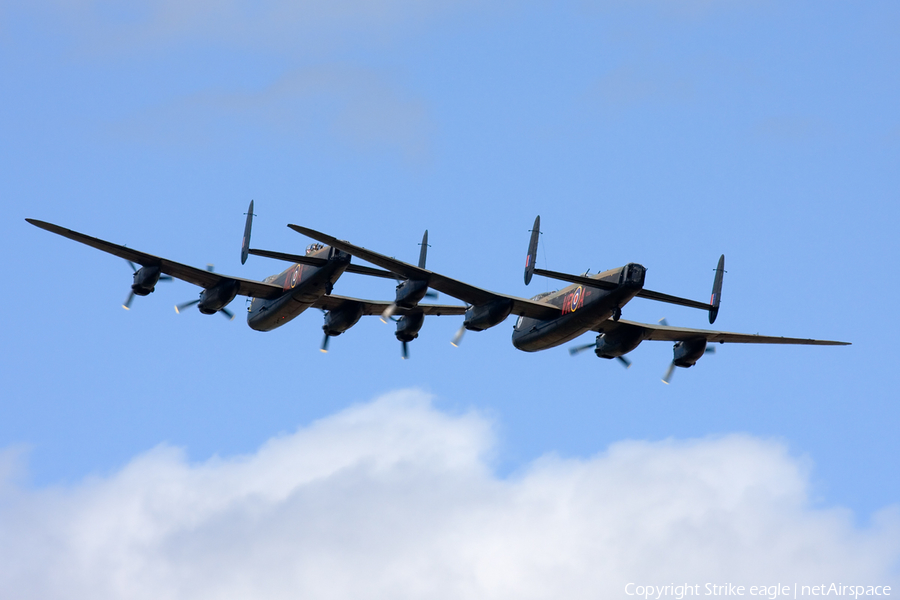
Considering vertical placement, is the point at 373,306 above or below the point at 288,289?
above

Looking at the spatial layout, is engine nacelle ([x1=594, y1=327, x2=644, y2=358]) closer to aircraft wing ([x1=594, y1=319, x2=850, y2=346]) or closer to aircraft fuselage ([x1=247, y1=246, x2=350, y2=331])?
aircraft wing ([x1=594, y1=319, x2=850, y2=346])

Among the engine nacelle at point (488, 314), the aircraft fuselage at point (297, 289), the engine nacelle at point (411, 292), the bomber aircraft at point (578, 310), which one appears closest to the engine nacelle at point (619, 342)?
the bomber aircraft at point (578, 310)

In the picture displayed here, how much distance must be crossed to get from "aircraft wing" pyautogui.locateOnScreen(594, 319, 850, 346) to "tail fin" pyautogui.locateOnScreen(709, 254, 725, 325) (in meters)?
5.36

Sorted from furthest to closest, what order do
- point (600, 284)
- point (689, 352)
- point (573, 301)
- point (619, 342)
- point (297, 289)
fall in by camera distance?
point (689, 352), point (619, 342), point (297, 289), point (573, 301), point (600, 284)

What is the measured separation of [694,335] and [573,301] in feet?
41.9

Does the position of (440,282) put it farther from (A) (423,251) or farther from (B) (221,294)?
(B) (221,294)

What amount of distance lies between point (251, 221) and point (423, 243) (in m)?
11.0

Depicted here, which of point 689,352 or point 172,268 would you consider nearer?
point 172,268

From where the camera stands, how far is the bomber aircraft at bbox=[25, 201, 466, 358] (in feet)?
255

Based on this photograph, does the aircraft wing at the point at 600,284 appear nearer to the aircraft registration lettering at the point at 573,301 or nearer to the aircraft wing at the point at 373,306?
the aircraft registration lettering at the point at 573,301

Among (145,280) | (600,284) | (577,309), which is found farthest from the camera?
(145,280)

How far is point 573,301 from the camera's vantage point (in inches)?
3041

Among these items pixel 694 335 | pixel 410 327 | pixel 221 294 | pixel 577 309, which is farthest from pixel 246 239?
pixel 694 335

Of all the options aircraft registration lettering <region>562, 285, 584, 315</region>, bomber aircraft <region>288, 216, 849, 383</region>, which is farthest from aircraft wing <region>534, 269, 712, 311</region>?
aircraft registration lettering <region>562, 285, 584, 315</region>
